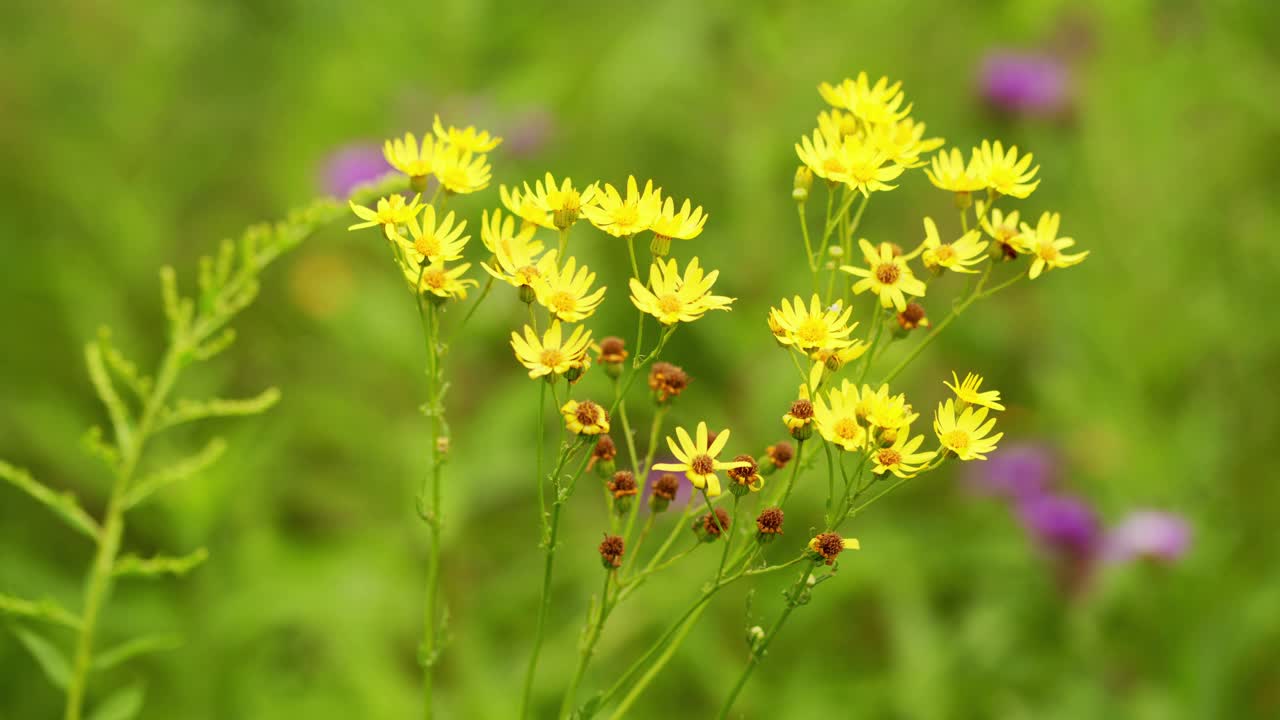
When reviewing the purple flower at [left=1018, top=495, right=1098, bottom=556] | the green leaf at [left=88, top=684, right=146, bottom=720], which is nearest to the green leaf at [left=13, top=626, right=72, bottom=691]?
the green leaf at [left=88, top=684, right=146, bottom=720]

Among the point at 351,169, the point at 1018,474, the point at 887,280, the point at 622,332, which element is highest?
the point at 351,169

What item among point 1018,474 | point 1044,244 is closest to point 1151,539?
point 1018,474

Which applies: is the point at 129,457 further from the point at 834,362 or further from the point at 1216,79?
the point at 1216,79

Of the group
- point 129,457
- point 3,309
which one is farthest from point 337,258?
point 129,457

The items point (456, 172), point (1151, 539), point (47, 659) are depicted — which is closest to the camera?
point (456, 172)

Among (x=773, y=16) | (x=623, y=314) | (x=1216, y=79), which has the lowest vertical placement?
(x=623, y=314)

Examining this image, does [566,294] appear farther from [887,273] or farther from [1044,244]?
[1044,244]

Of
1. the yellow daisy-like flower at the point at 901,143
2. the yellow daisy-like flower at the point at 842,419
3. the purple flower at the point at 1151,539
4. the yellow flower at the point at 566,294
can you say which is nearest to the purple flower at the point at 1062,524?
the purple flower at the point at 1151,539
